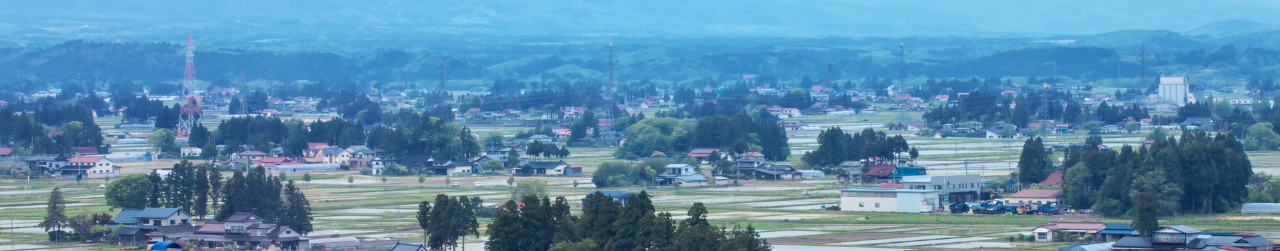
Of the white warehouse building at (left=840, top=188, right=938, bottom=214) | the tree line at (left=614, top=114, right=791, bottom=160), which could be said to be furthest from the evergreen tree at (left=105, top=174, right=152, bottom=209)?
the tree line at (left=614, top=114, right=791, bottom=160)

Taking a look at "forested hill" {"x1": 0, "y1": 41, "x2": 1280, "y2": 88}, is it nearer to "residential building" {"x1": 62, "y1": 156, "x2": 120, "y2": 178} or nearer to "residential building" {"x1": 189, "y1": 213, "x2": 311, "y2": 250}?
"residential building" {"x1": 62, "y1": 156, "x2": 120, "y2": 178}

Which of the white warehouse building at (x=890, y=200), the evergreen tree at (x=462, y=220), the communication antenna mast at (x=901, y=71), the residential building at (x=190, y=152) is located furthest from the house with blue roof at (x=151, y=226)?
the communication antenna mast at (x=901, y=71)

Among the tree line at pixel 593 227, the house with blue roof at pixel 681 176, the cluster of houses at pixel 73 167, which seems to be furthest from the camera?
the cluster of houses at pixel 73 167

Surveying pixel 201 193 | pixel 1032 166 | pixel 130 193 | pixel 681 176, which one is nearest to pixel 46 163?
pixel 130 193

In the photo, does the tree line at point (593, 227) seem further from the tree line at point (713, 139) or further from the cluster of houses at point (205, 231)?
the tree line at point (713, 139)

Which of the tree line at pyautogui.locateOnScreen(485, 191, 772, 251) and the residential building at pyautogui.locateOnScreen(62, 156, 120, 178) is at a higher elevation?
the residential building at pyautogui.locateOnScreen(62, 156, 120, 178)

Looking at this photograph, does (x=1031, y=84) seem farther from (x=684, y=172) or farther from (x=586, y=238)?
(x=586, y=238)

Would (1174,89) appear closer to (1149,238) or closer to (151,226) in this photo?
(1149,238)
